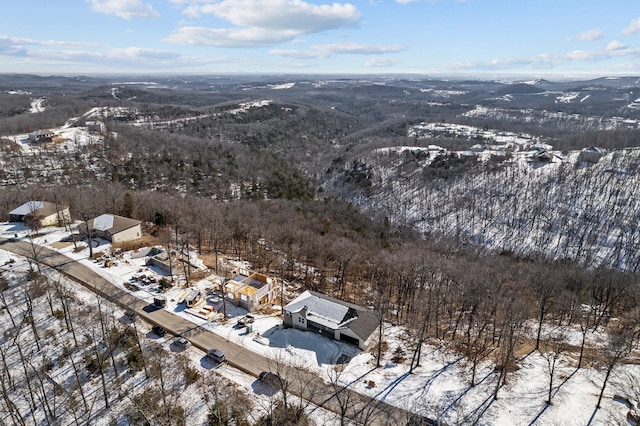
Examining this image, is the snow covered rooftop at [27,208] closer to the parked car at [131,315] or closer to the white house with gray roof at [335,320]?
the parked car at [131,315]

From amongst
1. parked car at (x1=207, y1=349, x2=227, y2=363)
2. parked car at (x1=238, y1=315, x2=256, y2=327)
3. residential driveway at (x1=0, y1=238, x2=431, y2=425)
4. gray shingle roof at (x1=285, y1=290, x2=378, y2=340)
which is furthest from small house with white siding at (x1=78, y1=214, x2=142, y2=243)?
gray shingle roof at (x1=285, y1=290, x2=378, y2=340)

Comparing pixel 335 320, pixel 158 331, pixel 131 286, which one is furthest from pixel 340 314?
pixel 131 286

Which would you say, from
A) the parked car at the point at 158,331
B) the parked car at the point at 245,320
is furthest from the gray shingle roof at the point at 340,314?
the parked car at the point at 158,331

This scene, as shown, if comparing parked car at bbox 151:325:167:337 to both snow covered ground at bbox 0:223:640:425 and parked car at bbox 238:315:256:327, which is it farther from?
parked car at bbox 238:315:256:327

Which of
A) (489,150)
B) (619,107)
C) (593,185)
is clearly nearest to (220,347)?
(593,185)

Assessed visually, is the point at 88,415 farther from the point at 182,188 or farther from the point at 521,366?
the point at 182,188
